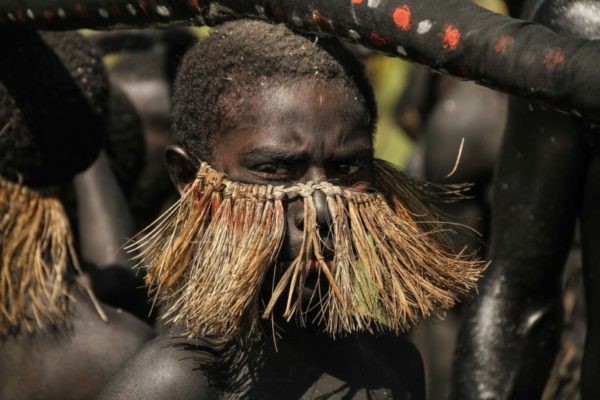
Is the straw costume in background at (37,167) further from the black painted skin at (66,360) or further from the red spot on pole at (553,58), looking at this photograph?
the red spot on pole at (553,58)

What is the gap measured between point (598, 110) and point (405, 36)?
1.42ft

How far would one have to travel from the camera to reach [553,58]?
7.98ft

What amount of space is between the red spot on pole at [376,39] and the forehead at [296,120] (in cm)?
28

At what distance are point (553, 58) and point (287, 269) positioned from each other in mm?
792

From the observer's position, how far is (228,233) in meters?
2.90

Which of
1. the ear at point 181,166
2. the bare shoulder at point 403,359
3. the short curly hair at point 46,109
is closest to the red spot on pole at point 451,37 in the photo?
the ear at point 181,166

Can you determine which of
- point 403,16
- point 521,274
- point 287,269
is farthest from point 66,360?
point 403,16

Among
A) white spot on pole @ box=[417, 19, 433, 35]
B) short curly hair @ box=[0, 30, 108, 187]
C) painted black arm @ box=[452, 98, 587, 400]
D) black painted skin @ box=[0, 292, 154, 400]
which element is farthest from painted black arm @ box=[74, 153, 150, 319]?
white spot on pole @ box=[417, 19, 433, 35]

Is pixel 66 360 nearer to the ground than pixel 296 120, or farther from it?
nearer to the ground

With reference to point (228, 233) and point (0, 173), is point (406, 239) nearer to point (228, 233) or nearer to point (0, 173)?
point (228, 233)

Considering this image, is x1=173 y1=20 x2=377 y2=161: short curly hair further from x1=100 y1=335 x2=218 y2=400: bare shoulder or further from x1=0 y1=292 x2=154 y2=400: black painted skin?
x1=0 y1=292 x2=154 y2=400: black painted skin

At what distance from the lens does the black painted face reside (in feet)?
9.49

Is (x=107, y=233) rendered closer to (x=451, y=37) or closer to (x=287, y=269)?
(x=287, y=269)

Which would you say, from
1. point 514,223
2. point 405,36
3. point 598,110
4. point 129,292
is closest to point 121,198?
point 129,292
